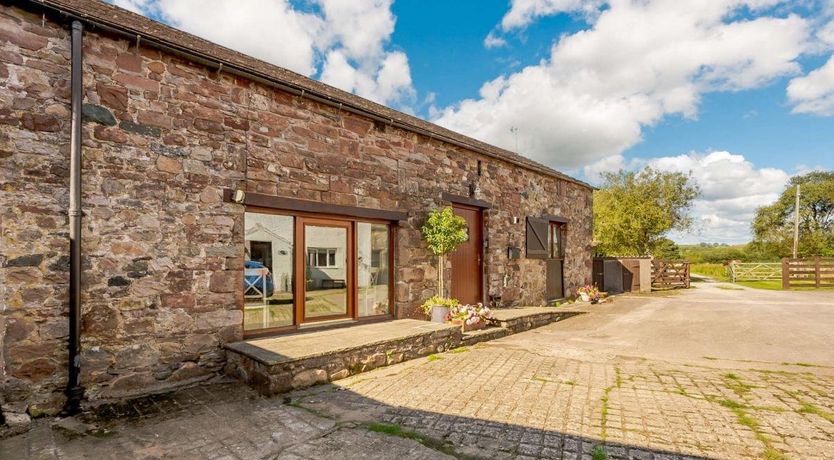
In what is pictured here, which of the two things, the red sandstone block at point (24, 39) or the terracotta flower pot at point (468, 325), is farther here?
the terracotta flower pot at point (468, 325)

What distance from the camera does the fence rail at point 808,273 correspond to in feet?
57.6

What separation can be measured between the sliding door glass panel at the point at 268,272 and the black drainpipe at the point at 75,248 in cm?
177

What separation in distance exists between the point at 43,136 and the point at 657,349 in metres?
8.67

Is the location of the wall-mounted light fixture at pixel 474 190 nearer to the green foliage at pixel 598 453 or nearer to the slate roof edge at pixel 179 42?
the slate roof edge at pixel 179 42

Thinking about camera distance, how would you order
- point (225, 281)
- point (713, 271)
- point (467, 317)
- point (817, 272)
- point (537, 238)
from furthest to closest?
point (713, 271) < point (817, 272) < point (537, 238) < point (467, 317) < point (225, 281)

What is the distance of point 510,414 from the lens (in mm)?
3943

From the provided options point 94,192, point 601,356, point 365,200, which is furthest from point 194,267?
point 601,356

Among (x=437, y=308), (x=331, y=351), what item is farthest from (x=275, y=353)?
(x=437, y=308)

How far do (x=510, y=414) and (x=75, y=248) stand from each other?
4600 millimetres

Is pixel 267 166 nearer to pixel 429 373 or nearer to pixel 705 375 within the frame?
pixel 429 373

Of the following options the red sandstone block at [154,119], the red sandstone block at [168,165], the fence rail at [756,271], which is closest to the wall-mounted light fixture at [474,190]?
the red sandstone block at [168,165]

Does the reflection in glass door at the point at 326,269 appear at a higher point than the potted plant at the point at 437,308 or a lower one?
higher

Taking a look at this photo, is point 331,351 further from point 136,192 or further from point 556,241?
point 556,241

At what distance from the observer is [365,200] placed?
6.98 meters
